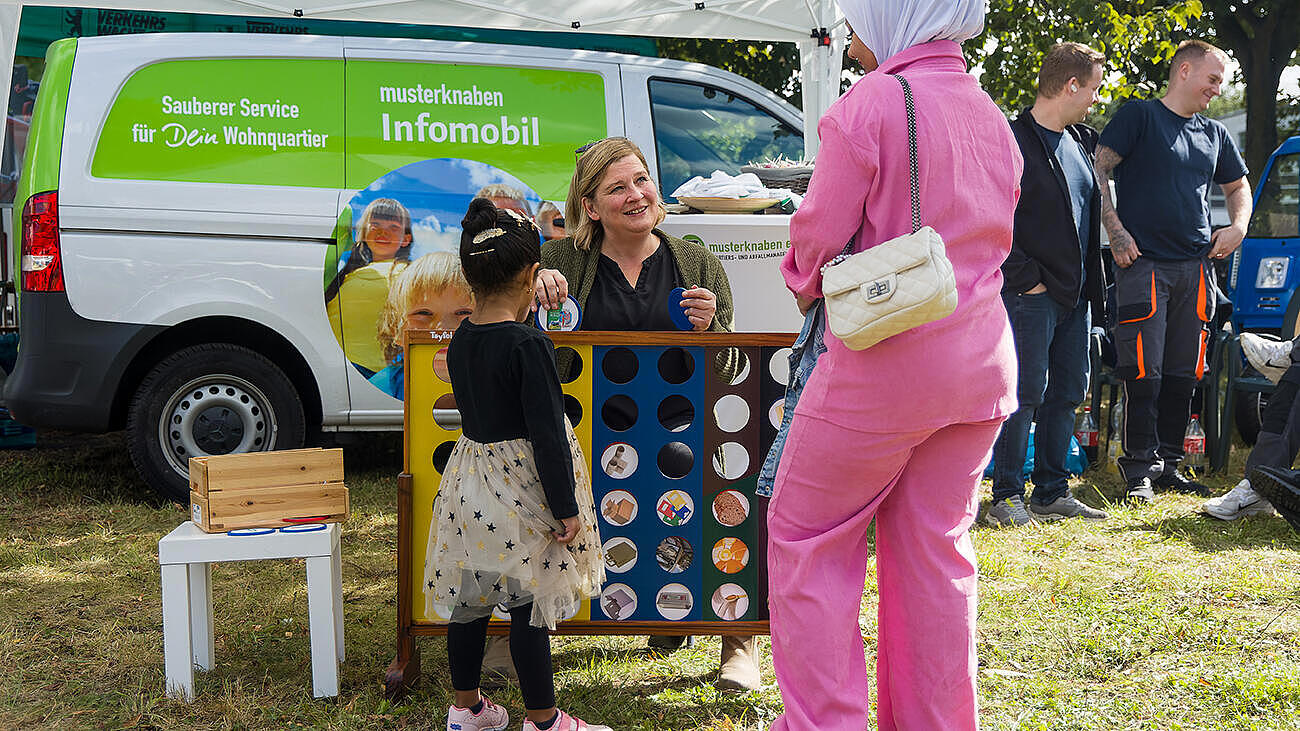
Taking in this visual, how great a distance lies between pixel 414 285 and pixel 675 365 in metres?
2.57

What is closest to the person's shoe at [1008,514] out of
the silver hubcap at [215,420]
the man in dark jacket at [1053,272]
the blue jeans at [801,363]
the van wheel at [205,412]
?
the man in dark jacket at [1053,272]

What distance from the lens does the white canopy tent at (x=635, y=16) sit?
582 centimetres

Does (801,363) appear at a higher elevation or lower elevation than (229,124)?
lower

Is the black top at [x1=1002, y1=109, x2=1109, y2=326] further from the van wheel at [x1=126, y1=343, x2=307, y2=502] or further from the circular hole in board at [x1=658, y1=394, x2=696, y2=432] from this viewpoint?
the van wheel at [x1=126, y1=343, x2=307, y2=502]

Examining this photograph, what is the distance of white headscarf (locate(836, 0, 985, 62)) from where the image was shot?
2201 millimetres

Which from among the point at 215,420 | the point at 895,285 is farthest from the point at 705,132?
the point at 895,285

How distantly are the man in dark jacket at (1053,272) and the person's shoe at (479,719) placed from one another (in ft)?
9.47

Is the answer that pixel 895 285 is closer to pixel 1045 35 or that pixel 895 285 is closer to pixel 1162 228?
pixel 1162 228

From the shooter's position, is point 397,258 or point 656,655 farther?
point 397,258

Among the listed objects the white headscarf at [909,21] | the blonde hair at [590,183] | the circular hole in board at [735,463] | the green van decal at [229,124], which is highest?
the green van decal at [229,124]

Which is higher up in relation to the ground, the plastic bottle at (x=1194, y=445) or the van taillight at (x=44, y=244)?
the van taillight at (x=44, y=244)

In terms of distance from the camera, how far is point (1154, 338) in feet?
18.8

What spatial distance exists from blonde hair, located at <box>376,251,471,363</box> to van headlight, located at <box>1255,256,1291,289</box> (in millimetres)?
4970

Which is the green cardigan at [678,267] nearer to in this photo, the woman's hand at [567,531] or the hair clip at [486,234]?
the hair clip at [486,234]
